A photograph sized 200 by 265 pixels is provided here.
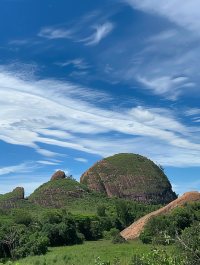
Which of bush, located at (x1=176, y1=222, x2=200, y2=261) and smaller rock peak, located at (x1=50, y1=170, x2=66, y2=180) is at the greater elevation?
smaller rock peak, located at (x1=50, y1=170, x2=66, y2=180)

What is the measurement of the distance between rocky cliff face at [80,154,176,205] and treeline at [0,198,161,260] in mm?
34656

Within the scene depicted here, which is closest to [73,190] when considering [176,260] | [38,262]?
[38,262]

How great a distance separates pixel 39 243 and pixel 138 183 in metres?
79.5

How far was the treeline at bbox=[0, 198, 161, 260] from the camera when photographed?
2747 cm

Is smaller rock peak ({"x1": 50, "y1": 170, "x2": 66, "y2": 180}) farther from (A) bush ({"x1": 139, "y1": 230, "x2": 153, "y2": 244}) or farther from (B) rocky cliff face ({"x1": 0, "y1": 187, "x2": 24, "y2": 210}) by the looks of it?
(A) bush ({"x1": 139, "y1": 230, "x2": 153, "y2": 244})

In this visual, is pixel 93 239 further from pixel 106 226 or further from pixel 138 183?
pixel 138 183

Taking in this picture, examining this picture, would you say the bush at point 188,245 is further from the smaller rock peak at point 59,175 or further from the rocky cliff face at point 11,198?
the smaller rock peak at point 59,175

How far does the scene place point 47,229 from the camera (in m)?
36.9

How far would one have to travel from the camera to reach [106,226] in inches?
2137

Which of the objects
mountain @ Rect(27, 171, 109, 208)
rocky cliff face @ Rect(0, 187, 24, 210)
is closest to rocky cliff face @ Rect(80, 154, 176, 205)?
mountain @ Rect(27, 171, 109, 208)

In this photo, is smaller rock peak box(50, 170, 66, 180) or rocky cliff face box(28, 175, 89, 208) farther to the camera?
smaller rock peak box(50, 170, 66, 180)

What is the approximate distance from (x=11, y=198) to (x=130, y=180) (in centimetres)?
4803

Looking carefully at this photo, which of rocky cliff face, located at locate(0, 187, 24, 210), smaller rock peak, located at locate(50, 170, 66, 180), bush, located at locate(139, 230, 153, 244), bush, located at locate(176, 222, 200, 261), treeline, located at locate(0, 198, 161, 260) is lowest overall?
bush, located at locate(139, 230, 153, 244)

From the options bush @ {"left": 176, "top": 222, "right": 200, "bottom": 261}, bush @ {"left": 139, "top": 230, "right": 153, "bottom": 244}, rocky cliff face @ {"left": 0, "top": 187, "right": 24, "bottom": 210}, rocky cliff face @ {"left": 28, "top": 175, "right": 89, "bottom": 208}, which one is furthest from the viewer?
rocky cliff face @ {"left": 28, "top": 175, "right": 89, "bottom": 208}
